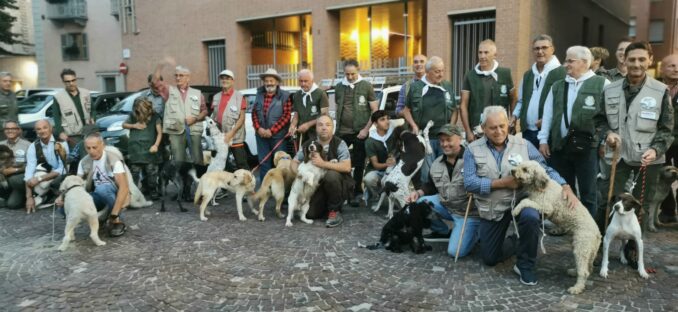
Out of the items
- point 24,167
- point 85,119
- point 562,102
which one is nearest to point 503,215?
point 562,102

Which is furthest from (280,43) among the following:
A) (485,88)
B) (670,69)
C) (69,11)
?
(670,69)

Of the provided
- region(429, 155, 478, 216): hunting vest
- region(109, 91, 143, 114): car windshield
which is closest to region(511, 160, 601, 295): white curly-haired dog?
region(429, 155, 478, 216): hunting vest

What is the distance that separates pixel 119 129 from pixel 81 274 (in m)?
5.35

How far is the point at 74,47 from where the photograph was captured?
87.5ft

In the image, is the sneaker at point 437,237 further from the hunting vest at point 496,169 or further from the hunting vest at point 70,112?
the hunting vest at point 70,112

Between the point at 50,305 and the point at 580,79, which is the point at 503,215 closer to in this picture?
the point at 580,79

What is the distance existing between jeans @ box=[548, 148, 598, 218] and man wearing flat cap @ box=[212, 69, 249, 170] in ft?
14.4

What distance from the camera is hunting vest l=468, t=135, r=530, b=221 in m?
4.25

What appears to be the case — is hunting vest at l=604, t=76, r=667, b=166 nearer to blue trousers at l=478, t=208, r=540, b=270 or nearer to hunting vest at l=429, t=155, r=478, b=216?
blue trousers at l=478, t=208, r=540, b=270

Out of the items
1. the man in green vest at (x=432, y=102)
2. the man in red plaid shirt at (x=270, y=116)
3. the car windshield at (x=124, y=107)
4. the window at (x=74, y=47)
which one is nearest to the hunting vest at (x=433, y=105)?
the man in green vest at (x=432, y=102)

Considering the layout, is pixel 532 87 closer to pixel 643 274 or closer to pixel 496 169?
pixel 496 169

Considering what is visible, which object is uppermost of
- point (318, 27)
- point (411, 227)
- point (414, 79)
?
point (318, 27)

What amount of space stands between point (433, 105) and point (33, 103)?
11.7 metres

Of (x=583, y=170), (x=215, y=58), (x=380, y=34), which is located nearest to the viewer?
(x=583, y=170)
